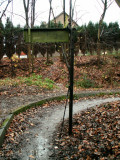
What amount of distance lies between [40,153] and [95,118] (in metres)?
2.41

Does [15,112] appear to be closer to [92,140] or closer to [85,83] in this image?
[92,140]

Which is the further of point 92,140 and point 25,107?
point 25,107

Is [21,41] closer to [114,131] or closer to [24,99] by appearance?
[24,99]

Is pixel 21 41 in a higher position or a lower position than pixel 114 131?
higher

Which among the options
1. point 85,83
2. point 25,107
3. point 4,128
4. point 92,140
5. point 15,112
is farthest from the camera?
point 85,83

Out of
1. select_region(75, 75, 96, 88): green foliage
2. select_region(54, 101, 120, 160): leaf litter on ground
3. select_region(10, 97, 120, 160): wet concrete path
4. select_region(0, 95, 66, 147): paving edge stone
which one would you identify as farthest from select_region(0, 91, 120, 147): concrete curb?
select_region(75, 75, 96, 88): green foliage

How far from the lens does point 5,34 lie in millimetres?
18188

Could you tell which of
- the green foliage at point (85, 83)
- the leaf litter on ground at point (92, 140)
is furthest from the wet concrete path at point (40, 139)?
the green foliage at point (85, 83)

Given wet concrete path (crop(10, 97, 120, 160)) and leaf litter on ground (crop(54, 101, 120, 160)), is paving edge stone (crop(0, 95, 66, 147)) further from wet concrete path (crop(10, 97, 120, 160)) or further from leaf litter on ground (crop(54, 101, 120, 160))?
leaf litter on ground (crop(54, 101, 120, 160))

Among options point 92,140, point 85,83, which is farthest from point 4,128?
point 85,83

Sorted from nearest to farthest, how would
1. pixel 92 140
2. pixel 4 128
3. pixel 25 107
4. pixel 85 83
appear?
pixel 92 140 → pixel 4 128 → pixel 25 107 → pixel 85 83

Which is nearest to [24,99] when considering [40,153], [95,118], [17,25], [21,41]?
[95,118]

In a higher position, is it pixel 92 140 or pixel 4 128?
pixel 4 128

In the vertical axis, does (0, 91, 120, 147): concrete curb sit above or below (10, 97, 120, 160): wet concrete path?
above
